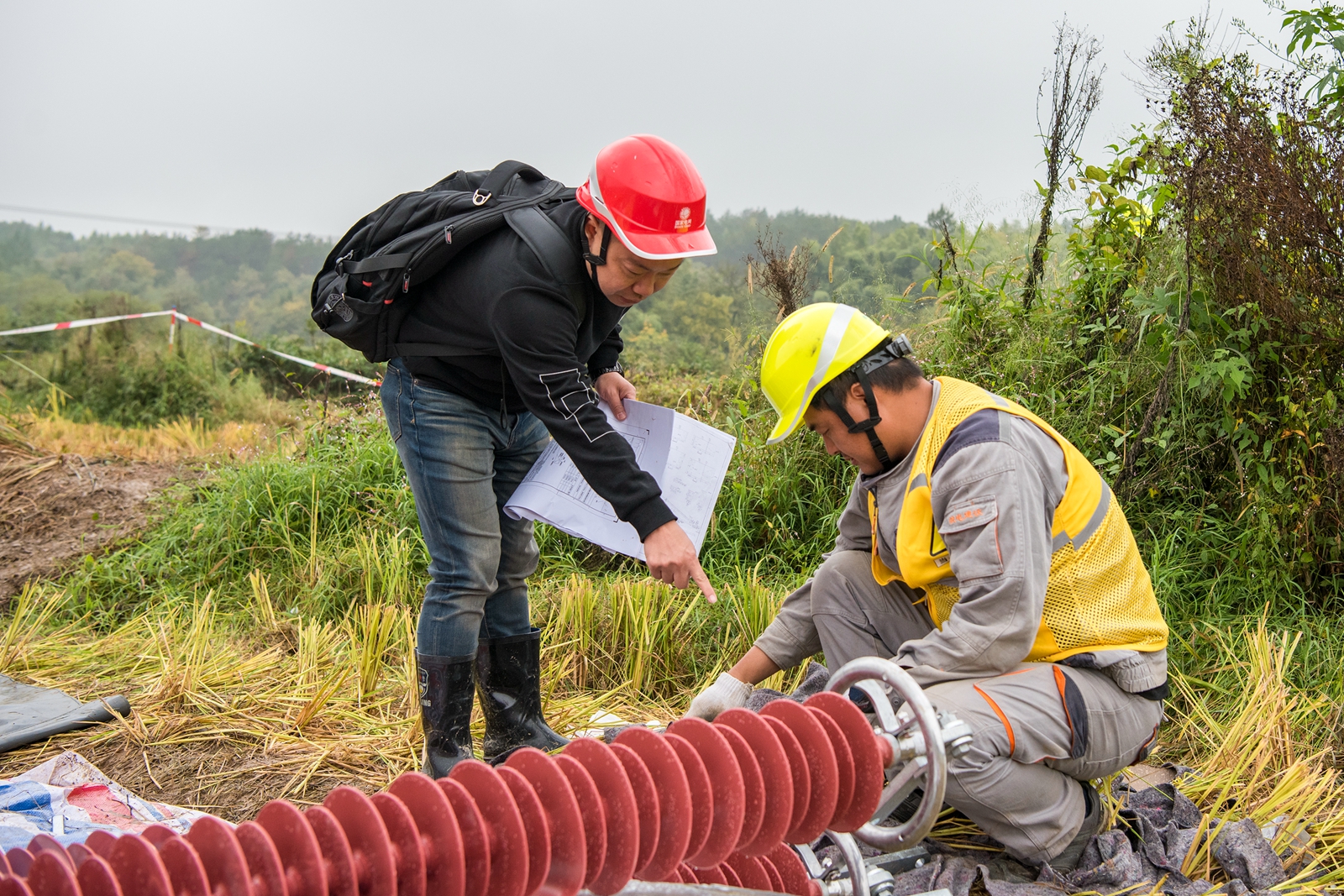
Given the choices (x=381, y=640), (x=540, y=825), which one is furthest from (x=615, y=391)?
(x=540, y=825)

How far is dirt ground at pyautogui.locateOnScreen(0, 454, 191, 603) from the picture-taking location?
17.7ft

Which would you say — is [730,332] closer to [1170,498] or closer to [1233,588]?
[1170,498]

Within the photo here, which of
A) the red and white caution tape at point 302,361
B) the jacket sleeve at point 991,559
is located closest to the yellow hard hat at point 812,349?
the jacket sleeve at point 991,559

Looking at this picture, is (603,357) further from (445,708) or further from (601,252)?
(445,708)

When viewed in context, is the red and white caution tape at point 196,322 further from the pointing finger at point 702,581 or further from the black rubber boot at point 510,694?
the pointing finger at point 702,581

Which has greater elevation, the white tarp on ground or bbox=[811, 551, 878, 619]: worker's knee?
bbox=[811, 551, 878, 619]: worker's knee

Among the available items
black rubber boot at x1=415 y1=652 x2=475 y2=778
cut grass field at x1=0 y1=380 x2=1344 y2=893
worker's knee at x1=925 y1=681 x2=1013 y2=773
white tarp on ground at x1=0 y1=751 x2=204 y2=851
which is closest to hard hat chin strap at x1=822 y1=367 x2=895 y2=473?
worker's knee at x1=925 y1=681 x2=1013 y2=773

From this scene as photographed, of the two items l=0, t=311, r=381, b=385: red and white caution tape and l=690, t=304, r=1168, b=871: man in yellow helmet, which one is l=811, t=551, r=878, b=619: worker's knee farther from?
l=0, t=311, r=381, b=385: red and white caution tape

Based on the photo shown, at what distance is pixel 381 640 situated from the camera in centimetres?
380

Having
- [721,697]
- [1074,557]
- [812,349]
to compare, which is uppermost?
[812,349]

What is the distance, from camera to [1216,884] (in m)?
2.43

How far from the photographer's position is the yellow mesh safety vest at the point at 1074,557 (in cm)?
227

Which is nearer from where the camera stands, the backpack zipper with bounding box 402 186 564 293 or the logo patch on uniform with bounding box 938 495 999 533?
the logo patch on uniform with bounding box 938 495 999 533

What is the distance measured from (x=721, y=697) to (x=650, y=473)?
0.67 m
